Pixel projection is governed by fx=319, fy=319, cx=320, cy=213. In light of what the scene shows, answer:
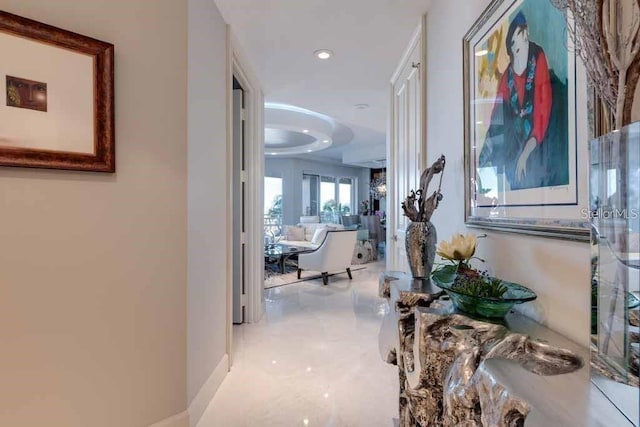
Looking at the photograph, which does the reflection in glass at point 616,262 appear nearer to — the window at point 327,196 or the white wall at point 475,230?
the white wall at point 475,230

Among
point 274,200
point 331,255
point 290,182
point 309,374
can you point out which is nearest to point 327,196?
point 290,182

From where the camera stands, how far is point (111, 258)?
147 centimetres

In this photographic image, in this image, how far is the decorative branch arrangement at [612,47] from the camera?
638 millimetres

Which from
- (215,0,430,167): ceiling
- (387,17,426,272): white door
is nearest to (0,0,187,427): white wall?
(215,0,430,167): ceiling

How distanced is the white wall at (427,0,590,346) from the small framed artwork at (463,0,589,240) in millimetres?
69

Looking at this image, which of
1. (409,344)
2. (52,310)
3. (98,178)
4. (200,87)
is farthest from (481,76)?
(52,310)

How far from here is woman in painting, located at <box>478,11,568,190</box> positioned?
98 cm

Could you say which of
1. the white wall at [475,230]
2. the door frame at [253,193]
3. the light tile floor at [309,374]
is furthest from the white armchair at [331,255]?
the white wall at [475,230]

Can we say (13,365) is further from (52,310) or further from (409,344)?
(409,344)

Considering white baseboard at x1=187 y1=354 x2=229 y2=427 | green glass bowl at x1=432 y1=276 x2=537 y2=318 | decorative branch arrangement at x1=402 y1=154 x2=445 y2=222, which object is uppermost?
decorative branch arrangement at x1=402 y1=154 x2=445 y2=222

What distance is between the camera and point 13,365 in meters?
1.28

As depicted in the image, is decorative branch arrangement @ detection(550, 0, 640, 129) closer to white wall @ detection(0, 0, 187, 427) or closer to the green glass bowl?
the green glass bowl

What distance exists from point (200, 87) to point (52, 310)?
134 centimetres

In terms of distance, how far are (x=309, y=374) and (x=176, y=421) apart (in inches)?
37.1
